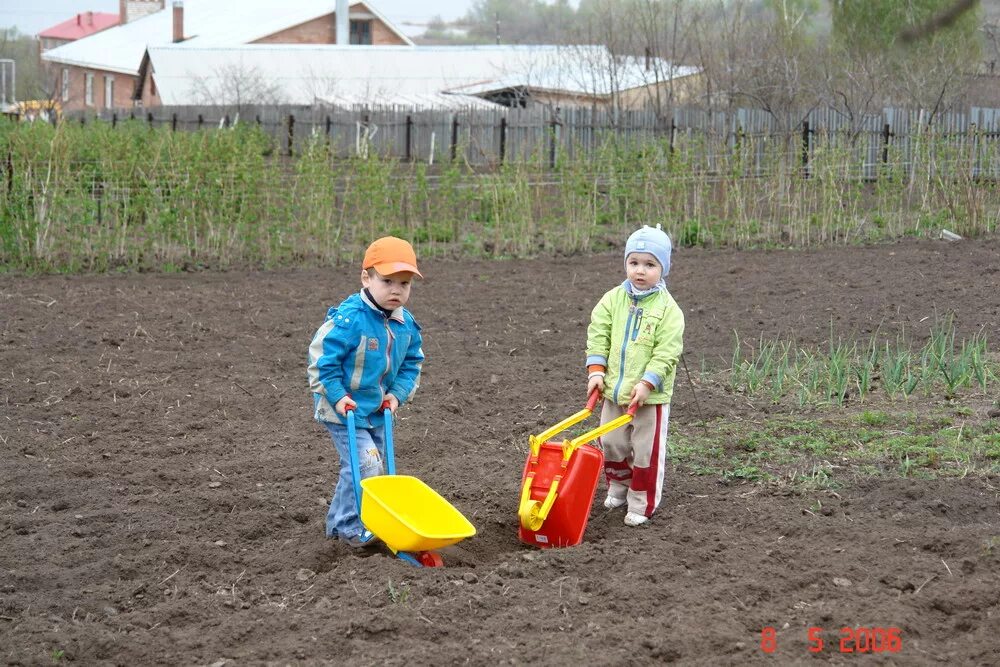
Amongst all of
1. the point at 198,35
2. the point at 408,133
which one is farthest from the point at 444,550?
the point at 198,35

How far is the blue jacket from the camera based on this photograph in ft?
14.0

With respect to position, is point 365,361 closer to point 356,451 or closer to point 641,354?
point 356,451

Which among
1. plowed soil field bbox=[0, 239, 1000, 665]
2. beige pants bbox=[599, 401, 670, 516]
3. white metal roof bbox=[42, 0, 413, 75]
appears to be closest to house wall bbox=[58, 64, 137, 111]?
white metal roof bbox=[42, 0, 413, 75]

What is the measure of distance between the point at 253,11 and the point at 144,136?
40.0m

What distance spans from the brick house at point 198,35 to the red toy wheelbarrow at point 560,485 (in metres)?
40.9

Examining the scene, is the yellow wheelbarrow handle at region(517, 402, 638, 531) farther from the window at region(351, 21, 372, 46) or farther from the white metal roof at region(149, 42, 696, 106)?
the window at region(351, 21, 372, 46)

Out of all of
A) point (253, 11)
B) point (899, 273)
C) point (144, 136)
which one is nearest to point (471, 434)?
point (899, 273)

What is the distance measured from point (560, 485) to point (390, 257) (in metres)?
1.09

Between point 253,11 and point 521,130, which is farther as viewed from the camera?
point 253,11

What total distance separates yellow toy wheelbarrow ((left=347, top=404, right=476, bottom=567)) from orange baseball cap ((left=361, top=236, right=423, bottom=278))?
55 cm

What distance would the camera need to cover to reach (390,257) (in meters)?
4.27

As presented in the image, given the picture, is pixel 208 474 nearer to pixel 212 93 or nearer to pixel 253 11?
pixel 212 93

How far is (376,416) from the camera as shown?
14.8 feet

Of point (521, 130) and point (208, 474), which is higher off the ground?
point (521, 130)
